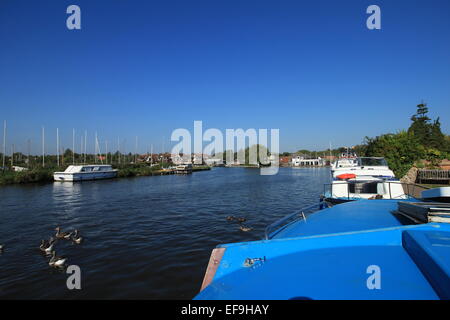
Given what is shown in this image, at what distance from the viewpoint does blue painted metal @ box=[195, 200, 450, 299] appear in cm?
314

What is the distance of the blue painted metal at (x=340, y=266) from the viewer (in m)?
3.14

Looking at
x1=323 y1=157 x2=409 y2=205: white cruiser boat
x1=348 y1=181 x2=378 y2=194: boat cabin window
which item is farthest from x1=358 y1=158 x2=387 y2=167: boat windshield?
x1=348 y1=181 x2=378 y2=194: boat cabin window

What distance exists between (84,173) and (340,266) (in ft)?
185

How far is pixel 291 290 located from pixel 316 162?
14689 centimetres

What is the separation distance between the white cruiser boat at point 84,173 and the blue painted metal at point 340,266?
52.5 metres

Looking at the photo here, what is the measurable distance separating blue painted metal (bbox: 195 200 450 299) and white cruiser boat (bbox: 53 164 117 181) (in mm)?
52514

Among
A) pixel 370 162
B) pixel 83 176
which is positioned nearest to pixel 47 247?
pixel 370 162

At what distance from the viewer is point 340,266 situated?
3713mm

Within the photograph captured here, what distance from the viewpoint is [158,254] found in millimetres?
10750

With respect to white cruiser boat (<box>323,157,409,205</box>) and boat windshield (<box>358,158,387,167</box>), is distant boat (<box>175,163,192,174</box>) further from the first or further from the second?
white cruiser boat (<box>323,157,409,205</box>)

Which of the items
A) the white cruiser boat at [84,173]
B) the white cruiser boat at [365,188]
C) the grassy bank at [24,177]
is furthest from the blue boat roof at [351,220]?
the grassy bank at [24,177]

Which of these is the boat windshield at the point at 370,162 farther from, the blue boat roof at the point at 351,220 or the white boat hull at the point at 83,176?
the white boat hull at the point at 83,176
